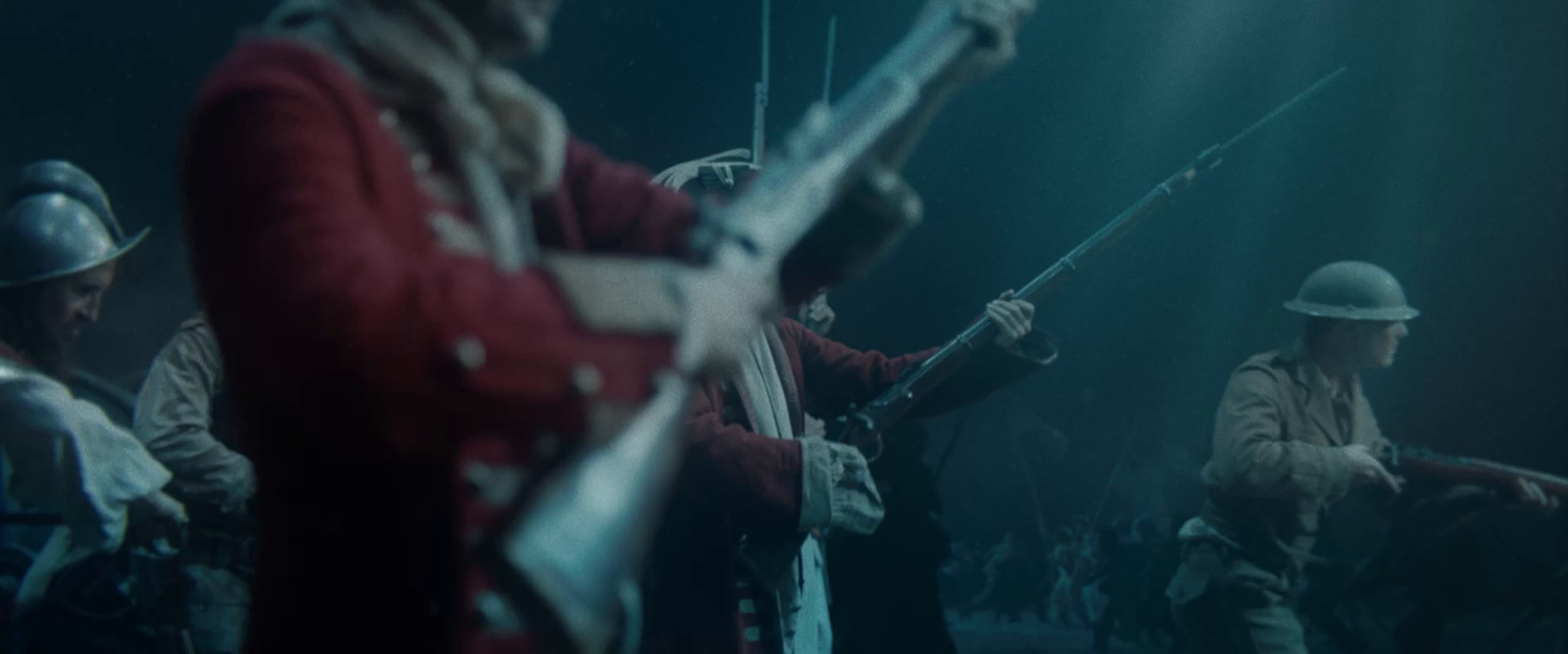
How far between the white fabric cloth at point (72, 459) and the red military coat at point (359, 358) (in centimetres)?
180

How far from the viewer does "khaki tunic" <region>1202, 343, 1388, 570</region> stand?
3.11m

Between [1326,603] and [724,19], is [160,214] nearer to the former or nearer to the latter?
[724,19]

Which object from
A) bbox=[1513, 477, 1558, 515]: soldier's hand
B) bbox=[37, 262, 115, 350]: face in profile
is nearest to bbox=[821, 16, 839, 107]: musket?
bbox=[37, 262, 115, 350]: face in profile

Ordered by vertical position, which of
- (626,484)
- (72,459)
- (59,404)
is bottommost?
(626,484)

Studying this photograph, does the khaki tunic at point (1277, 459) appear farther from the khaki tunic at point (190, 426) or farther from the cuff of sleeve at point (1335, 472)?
the khaki tunic at point (190, 426)

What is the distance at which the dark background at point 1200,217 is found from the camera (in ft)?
15.1

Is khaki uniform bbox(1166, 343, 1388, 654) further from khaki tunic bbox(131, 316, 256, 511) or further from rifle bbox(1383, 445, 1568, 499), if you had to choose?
khaki tunic bbox(131, 316, 256, 511)

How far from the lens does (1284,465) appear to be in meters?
3.09

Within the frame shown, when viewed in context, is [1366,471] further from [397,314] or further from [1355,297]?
[397,314]

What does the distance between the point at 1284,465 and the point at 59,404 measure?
3664mm

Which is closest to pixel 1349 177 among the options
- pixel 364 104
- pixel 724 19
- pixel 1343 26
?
pixel 1343 26

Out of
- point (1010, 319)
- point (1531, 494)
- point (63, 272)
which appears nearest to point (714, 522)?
point (1010, 319)

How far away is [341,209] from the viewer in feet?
2.64

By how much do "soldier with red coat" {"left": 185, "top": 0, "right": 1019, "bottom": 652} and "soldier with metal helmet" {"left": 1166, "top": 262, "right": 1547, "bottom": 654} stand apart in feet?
9.57
